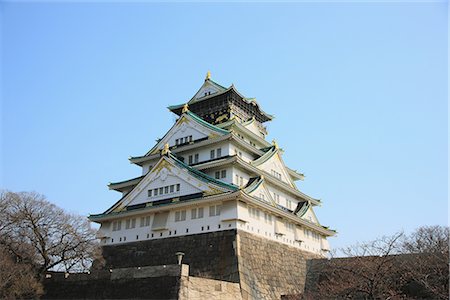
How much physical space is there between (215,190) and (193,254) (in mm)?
4357

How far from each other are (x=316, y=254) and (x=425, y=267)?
12.5 m

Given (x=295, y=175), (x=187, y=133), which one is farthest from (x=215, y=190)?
(x=295, y=175)

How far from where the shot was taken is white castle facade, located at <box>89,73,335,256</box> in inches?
1049

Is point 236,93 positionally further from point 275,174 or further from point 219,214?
point 219,214

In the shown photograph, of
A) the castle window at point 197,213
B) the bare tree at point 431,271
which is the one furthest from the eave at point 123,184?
the bare tree at point 431,271

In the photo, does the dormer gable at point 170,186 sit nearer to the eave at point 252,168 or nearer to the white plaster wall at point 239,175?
the eave at point 252,168

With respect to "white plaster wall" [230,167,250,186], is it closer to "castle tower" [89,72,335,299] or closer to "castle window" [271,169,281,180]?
"castle tower" [89,72,335,299]

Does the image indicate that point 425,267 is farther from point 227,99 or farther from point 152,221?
point 227,99

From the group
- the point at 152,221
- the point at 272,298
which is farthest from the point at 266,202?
the point at 152,221

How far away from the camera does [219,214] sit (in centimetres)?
2619

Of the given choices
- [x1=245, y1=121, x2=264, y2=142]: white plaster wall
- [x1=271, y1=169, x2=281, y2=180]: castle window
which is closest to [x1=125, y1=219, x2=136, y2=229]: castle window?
[x1=271, y1=169, x2=281, y2=180]: castle window

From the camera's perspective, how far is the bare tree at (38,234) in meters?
22.8

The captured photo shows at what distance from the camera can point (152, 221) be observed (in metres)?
28.9

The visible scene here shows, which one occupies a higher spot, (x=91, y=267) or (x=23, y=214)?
(x=23, y=214)
